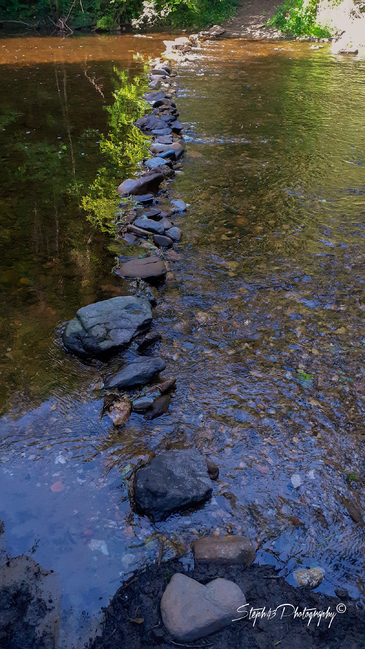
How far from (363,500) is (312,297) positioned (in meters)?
1.62

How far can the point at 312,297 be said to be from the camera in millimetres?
3350

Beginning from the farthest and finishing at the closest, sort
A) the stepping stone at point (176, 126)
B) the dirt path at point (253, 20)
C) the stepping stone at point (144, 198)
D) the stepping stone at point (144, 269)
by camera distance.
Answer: the dirt path at point (253, 20) → the stepping stone at point (176, 126) → the stepping stone at point (144, 198) → the stepping stone at point (144, 269)

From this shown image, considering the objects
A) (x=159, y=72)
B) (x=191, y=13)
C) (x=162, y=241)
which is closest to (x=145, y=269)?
(x=162, y=241)

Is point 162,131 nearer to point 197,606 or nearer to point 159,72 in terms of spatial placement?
point 159,72

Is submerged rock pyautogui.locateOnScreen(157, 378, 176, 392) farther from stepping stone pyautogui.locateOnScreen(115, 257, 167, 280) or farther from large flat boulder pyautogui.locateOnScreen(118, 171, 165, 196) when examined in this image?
large flat boulder pyautogui.locateOnScreen(118, 171, 165, 196)

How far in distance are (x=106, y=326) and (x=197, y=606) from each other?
1.65m

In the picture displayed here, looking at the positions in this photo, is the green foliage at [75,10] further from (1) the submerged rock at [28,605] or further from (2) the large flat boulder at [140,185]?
(1) the submerged rock at [28,605]

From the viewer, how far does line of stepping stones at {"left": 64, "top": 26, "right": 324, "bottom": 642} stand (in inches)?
65.0

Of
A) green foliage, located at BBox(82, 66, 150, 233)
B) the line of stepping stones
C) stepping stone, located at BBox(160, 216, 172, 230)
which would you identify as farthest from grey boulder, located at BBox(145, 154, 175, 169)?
stepping stone, located at BBox(160, 216, 172, 230)

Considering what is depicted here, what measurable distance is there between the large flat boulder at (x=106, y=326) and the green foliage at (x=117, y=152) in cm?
142

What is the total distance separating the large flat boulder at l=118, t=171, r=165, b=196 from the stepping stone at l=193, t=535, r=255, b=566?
3.67 m

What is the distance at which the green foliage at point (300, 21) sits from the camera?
1478cm

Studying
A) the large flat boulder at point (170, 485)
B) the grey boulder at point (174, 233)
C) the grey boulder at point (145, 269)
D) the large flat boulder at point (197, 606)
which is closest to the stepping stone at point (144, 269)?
the grey boulder at point (145, 269)

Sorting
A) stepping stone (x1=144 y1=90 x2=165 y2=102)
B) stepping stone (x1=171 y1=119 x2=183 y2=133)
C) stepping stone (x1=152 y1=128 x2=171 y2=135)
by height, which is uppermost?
stepping stone (x1=144 y1=90 x2=165 y2=102)
